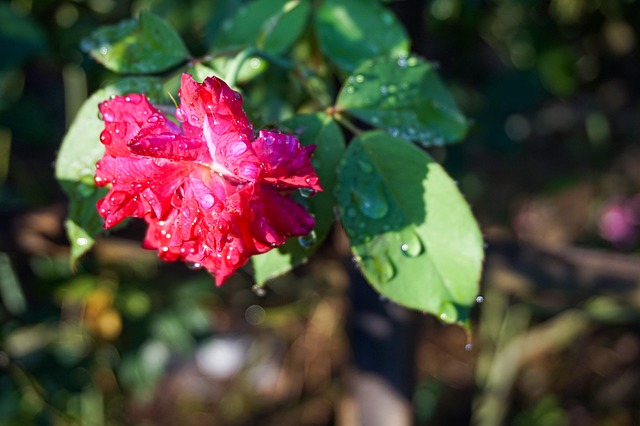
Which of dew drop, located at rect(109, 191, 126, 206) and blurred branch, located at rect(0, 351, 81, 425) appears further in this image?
blurred branch, located at rect(0, 351, 81, 425)

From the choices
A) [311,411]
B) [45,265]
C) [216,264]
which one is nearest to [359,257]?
[216,264]

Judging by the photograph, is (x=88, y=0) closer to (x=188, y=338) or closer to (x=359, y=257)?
(x=188, y=338)

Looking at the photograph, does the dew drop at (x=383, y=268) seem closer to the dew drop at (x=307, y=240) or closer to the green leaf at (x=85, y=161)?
the dew drop at (x=307, y=240)

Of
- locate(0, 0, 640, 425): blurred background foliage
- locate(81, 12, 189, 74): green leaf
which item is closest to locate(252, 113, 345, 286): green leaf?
locate(81, 12, 189, 74): green leaf

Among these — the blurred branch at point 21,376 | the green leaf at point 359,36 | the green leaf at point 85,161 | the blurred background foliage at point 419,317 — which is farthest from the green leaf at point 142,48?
the blurred branch at point 21,376

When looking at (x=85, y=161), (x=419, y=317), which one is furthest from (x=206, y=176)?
(x=419, y=317)

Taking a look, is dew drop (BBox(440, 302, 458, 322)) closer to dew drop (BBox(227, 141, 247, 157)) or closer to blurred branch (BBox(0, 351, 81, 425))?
dew drop (BBox(227, 141, 247, 157))
